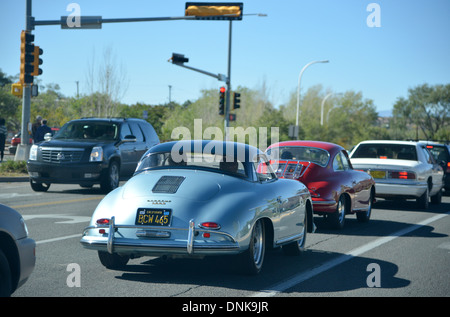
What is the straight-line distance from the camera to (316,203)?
37.0ft

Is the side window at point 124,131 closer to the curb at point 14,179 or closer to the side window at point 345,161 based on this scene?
the curb at point 14,179

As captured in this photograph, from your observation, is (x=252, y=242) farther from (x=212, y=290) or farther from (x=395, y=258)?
(x=395, y=258)

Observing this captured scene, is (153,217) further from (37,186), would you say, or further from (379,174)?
(37,186)

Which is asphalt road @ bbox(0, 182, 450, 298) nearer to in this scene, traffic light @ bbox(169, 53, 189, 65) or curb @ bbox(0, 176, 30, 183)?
curb @ bbox(0, 176, 30, 183)

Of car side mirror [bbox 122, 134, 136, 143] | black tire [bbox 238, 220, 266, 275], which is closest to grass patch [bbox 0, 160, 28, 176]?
car side mirror [bbox 122, 134, 136, 143]

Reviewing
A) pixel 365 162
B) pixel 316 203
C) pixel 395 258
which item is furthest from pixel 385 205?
pixel 395 258

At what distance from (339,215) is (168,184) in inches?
214

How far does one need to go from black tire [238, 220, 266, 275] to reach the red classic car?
4.10m

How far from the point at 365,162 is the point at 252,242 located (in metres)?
9.62

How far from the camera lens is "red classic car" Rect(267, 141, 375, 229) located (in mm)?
11383

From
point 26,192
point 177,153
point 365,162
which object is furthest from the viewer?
point 26,192

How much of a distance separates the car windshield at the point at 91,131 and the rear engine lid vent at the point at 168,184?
10999 mm
